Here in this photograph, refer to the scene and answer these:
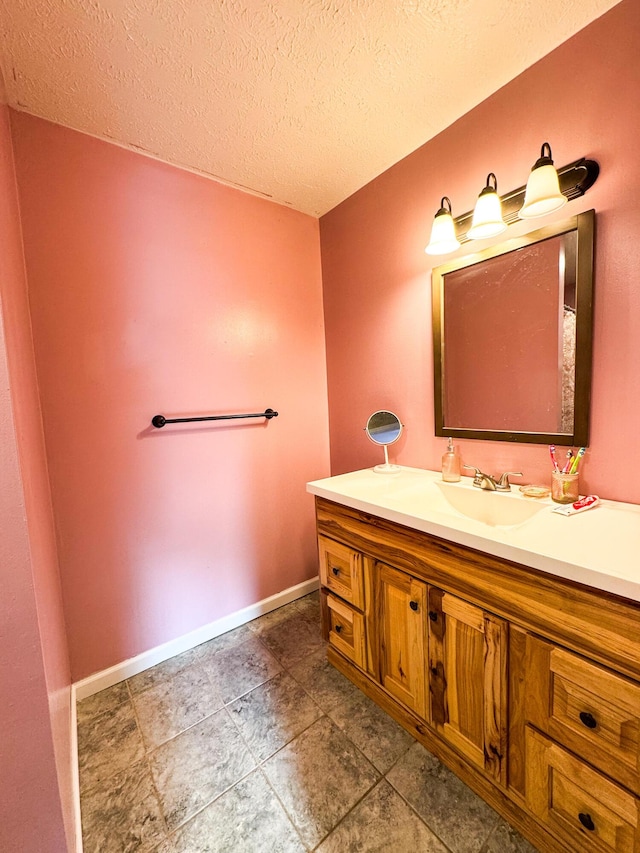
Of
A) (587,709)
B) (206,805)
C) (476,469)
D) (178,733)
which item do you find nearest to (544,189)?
(476,469)

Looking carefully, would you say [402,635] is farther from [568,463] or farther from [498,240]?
[498,240]

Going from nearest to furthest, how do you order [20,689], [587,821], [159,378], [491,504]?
1. [20,689]
2. [587,821]
3. [491,504]
4. [159,378]

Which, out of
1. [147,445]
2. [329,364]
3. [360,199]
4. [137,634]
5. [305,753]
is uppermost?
[360,199]

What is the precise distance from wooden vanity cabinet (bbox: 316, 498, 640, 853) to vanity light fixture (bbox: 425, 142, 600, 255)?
105 centimetres

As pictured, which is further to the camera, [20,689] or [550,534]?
[550,534]

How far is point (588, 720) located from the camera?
70cm

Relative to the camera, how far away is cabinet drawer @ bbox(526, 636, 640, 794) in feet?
2.14

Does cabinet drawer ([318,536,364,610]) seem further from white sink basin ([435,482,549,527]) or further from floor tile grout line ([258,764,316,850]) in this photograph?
floor tile grout line ([258,764,316,850])

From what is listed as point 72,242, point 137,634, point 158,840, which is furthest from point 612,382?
point 137,634

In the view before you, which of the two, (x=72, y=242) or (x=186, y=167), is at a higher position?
(x=186, y=167)

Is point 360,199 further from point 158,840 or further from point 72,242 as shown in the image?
point 158,840

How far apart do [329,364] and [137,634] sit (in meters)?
1.69

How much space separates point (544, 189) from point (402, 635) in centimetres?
148

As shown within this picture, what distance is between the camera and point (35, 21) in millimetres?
906
